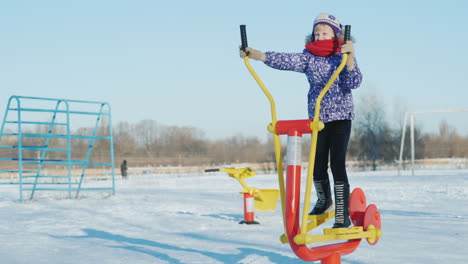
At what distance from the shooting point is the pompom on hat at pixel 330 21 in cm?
318

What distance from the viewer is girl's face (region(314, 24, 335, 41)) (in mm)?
3201

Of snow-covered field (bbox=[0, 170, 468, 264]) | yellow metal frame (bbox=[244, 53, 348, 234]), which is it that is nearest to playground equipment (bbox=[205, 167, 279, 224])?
snow-covered field (bbox=[0, 170, 468, 264])

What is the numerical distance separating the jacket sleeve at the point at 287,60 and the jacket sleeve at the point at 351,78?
0.27 metres

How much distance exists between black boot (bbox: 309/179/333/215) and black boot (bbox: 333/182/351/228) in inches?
6.4

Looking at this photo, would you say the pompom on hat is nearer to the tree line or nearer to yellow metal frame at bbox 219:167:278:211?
yellow metal frame at bbox 219:167:278:211

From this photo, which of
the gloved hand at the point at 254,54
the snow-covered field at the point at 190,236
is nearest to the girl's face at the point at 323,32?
the gloved hand at the point at 254,54

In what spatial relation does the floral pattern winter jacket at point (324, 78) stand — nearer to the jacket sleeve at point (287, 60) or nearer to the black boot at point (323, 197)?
the jacket sleeve at point (287, 60)

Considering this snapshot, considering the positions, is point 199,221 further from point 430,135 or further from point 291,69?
point 430,135

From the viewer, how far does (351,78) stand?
10.1ft

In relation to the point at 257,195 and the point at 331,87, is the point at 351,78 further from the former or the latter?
the point at 257,195

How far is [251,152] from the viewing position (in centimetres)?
5631

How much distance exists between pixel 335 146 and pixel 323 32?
2.41ft

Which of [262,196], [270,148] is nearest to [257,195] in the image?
[262,196]

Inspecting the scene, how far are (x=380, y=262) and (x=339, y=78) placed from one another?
59.0 inches
